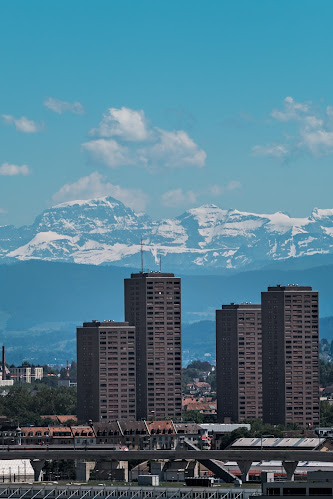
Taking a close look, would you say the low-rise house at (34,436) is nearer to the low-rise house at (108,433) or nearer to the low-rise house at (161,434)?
the low-rise house at (108,433)

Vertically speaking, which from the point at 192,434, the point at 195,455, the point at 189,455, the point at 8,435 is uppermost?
the point at 189,455

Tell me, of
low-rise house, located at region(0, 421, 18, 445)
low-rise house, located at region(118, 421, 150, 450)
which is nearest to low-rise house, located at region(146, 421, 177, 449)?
low-rise house, located at region(118, 421, 150, 450)

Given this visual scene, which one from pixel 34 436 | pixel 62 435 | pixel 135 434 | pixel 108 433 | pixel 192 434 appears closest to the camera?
pixel 34 436

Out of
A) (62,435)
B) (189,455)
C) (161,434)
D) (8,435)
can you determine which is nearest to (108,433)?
(62,435)

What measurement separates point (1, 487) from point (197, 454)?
4845 cm

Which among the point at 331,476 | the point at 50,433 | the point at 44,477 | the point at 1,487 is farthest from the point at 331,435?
the point at 331,476

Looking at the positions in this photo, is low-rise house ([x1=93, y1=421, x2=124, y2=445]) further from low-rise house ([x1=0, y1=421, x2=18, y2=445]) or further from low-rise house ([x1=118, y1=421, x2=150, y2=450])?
low-rise house ([x1=0, y1=421, x2=18, y2=445])

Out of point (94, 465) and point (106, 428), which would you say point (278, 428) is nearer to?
point (106, 428)

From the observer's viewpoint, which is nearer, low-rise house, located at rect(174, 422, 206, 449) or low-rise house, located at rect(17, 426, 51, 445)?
low-rise house, located at rect(17, 426, 51, 445)

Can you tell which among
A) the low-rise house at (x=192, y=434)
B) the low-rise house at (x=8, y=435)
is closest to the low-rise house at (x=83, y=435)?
the low-rise house at (x=8, y=435)

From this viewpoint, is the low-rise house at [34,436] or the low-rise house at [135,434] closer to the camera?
the low-rise house at [34,436]

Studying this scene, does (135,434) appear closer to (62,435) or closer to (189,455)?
(62,435)

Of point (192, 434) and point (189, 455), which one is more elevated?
point (189, 455)

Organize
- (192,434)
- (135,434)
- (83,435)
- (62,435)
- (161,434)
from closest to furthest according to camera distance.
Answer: (83,435), (62,435), (135,434), (161,434), (192,434)
